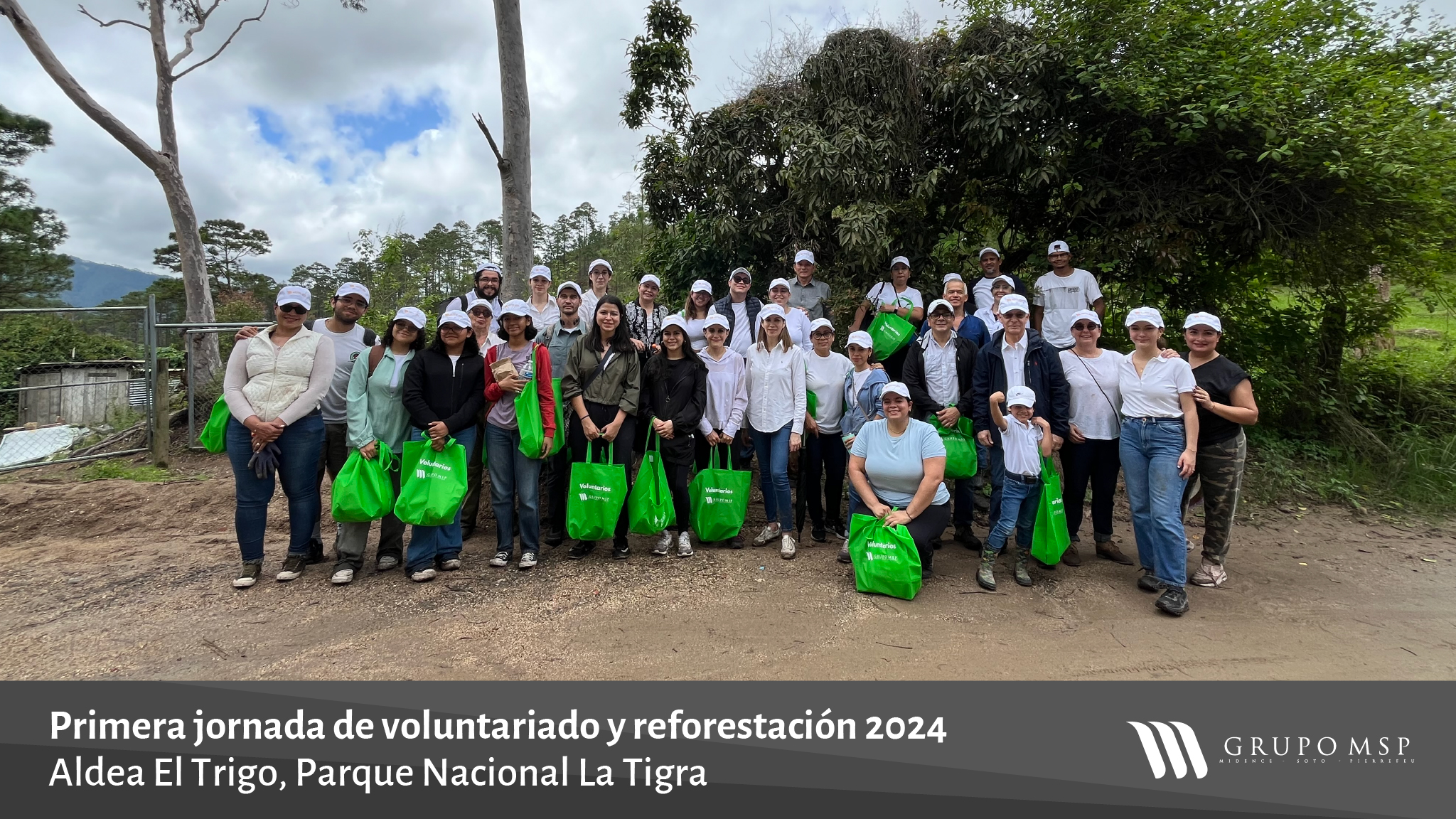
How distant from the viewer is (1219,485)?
14.5 ft

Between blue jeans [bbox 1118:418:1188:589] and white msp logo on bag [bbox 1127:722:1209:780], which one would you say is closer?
white msp logo on bag [bbox 1127:722:1209:780]

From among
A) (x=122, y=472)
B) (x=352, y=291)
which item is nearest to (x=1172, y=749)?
(x=352, y=291)

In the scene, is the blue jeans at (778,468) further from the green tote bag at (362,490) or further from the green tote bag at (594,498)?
the green tote bag at (362,490)

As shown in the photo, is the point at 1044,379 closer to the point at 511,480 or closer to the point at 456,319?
the point at 511,480

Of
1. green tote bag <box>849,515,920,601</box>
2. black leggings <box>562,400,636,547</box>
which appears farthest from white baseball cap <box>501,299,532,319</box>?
green tote bag <box>849,515,920,601</box>

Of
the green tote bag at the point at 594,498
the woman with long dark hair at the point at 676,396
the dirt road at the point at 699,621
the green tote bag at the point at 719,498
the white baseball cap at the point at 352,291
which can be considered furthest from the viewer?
Result: the green tote bag at the point at 719,498

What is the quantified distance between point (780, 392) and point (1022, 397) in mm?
1669

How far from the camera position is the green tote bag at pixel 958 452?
4953 mm

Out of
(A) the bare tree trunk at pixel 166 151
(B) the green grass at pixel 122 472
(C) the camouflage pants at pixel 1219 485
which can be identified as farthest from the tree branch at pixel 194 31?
(C) the camouflage pants at pixel 1219 485

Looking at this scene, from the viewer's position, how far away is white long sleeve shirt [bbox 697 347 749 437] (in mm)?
5020

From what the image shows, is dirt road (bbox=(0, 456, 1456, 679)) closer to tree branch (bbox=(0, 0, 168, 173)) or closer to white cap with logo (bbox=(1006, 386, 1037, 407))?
white cap with logo (bbox=(1006, 386, 1037, 407))

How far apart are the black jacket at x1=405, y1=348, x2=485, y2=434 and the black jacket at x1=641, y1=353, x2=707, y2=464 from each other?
1.16m

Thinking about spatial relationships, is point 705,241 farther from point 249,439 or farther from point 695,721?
point 695,721

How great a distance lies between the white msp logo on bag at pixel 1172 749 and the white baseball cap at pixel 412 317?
14.8ft
